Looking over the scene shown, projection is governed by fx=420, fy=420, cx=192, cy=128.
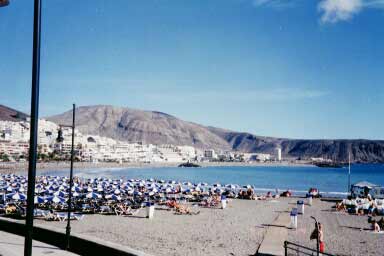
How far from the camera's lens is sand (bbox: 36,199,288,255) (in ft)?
47.3

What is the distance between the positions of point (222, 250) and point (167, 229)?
5.27 m

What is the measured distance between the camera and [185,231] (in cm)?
1848

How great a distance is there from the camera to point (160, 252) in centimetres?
1347

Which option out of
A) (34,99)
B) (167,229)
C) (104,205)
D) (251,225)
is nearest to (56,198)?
(104,205)

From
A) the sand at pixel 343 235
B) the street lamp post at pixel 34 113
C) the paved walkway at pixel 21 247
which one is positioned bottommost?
the sand at pixel 343 235

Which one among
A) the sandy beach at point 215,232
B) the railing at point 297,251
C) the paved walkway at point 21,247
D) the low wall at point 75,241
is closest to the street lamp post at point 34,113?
the low wall at point 75,241

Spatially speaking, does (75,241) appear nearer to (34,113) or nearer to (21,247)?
(21,247)

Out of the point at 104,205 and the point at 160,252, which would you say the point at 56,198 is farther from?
the point at 160,252

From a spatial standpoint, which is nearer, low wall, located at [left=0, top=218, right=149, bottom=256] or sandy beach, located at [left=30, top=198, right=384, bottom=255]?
low wall, located at [left=0, top=218, right=149, bottom=256]

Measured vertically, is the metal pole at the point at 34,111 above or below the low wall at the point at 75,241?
above

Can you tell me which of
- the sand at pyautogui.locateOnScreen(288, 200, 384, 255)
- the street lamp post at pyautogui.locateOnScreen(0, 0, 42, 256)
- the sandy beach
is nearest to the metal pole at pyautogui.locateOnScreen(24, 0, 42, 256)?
the street lamp post at pyautogui.locateOnScreen(0, 0, 42, 256)

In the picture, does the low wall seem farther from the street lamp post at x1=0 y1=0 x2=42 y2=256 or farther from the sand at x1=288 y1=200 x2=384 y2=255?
the sand at x1=288 y1=200 x2=384 y2=255

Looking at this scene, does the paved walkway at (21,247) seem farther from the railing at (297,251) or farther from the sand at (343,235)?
the sand at (343,235)

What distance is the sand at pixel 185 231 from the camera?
47.3 ft
